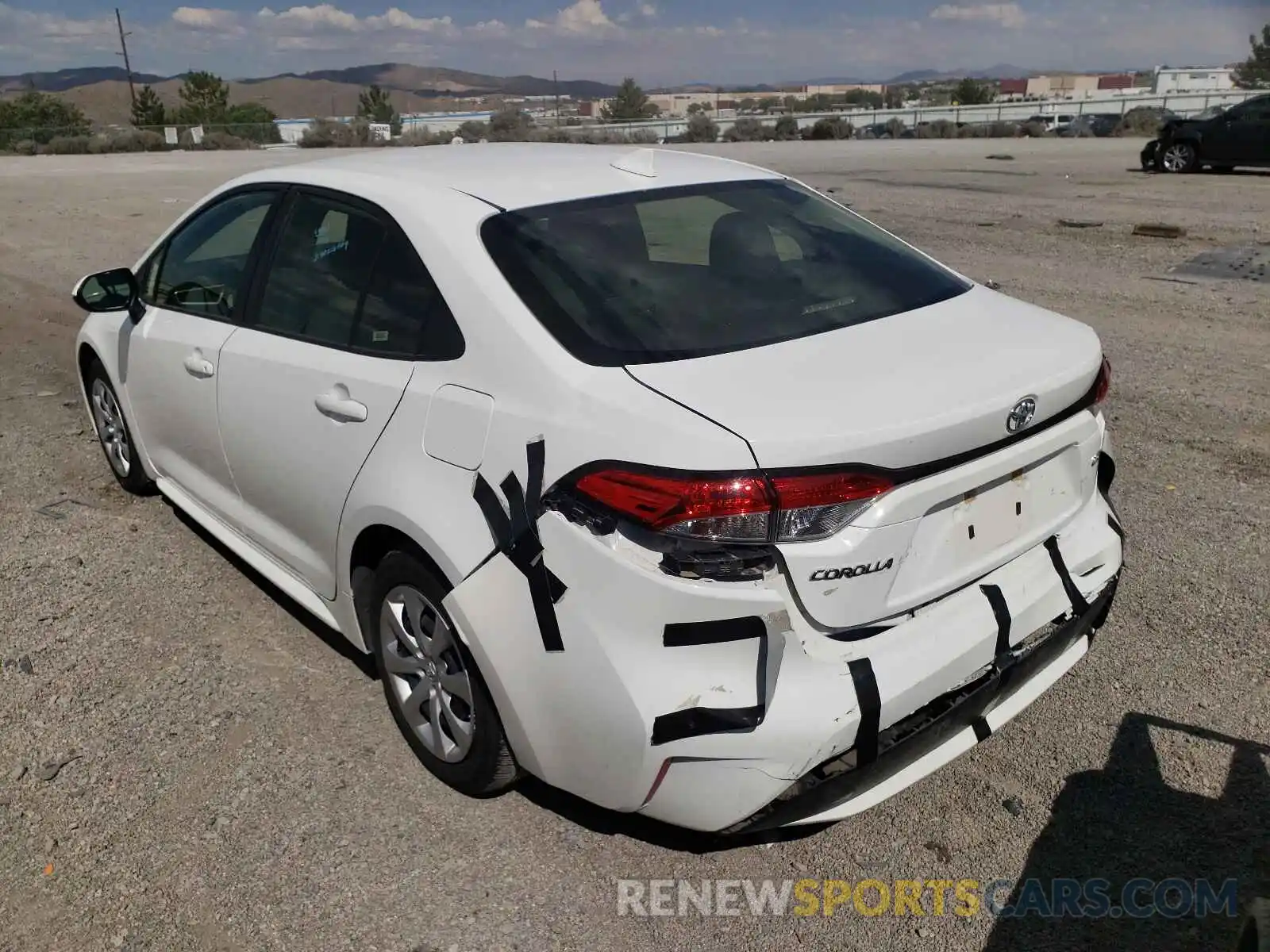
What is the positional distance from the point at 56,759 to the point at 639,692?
2105 millimetres

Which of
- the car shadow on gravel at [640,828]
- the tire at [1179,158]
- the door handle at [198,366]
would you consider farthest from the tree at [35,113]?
the car shadow on gravel at [640,828]

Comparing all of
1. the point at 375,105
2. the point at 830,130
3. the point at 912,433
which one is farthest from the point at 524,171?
the point at 375,105

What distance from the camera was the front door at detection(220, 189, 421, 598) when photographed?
9.44ft

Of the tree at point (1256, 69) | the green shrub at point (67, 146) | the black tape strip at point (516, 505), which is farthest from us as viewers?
the tree at point (1256, 69)

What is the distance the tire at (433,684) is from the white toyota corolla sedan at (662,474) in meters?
0.01

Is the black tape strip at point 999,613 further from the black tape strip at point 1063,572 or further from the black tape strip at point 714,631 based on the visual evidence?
the black tape strip at point 714,631

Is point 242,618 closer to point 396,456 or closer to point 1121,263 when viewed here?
point 396,456

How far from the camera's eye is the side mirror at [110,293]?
4.20 m

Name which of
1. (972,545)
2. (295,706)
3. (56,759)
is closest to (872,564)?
(972,545)

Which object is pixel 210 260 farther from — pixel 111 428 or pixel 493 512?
pixel 493 512

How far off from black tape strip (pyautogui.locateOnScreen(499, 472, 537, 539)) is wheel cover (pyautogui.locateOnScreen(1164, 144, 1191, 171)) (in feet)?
67.8

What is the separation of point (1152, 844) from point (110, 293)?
430 centimetres

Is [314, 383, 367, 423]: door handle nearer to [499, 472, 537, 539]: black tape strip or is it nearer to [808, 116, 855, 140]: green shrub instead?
[499, 472, 537, 539]: black tape strip

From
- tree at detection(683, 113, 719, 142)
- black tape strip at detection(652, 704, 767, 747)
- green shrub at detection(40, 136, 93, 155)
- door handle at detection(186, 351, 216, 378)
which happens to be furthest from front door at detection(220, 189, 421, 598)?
green shrub at detection(40, 136, 93, 155)
